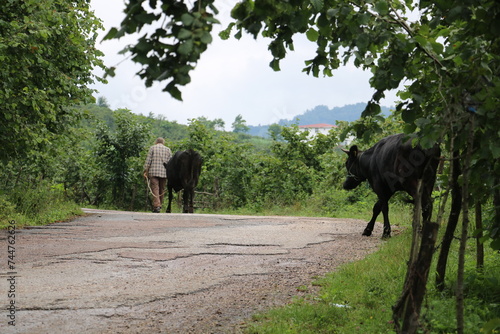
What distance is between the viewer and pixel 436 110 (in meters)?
4.02

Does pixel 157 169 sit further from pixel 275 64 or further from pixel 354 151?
pixel 275 64

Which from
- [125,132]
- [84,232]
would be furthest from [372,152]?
[125,132]

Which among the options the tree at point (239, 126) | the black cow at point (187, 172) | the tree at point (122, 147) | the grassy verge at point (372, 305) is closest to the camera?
the grassy verge at point (372, 305)

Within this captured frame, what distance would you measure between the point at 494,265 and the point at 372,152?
4546mm

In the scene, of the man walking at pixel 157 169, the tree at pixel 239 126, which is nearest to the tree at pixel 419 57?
the man walking at pixel 157 169

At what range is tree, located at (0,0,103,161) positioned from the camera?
941cm

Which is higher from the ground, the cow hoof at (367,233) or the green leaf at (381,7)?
the green leaf at (381,7)

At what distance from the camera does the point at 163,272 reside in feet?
20.2

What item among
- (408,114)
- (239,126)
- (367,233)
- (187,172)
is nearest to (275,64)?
(408,114)

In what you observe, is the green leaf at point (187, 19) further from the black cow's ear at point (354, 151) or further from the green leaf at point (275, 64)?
the black cow's ear at point (354, 151)

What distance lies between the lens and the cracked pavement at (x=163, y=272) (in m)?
4.25

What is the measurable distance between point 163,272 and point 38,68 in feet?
22.9

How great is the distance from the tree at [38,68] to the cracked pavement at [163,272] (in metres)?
1.84

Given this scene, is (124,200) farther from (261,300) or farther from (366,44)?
(366,44)
